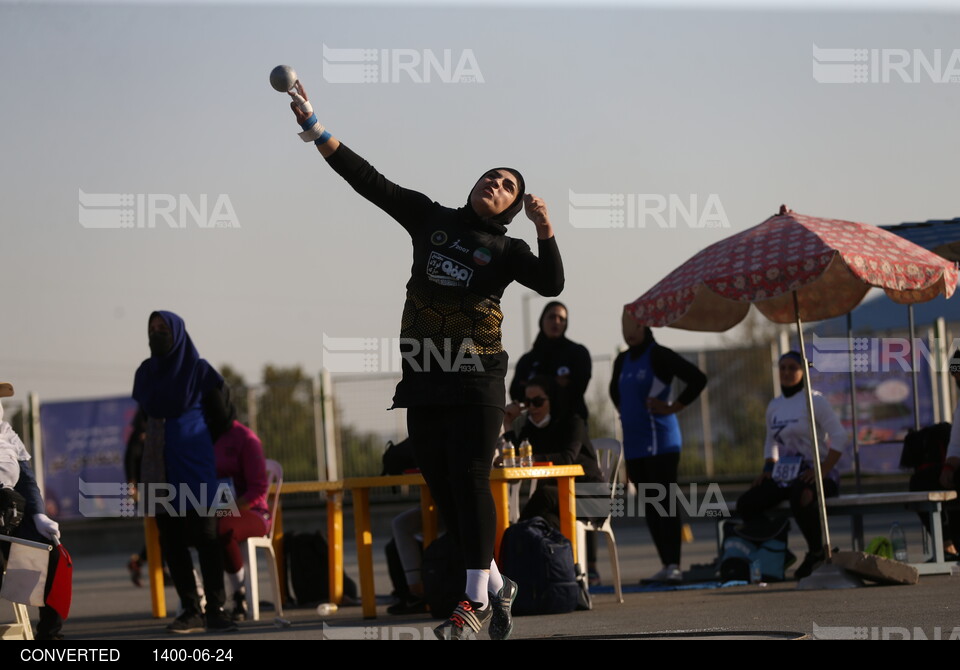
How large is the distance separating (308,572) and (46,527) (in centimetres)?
404

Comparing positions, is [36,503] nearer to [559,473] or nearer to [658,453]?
[559,473]

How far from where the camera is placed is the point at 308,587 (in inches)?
439

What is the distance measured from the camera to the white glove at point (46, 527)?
7324mm

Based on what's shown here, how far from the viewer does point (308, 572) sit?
11.2m

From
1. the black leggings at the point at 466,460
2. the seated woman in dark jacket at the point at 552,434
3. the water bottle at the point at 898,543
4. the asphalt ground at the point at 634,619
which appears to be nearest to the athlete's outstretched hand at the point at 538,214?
the black leggings at the point at 466,460

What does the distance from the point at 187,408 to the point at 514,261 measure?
3.33 m

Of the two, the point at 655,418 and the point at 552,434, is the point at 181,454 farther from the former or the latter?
the point at 655,418

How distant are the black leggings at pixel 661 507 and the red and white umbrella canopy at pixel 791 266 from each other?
137 cm

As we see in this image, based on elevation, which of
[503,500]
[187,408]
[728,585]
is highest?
[187,408]

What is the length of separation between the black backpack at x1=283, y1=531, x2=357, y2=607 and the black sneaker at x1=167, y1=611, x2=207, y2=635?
189cm

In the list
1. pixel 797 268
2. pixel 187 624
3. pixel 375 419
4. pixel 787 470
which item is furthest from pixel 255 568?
pixel 375 419

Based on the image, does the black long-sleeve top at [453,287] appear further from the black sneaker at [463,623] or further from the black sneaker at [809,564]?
the black sneaker at [809,564]
